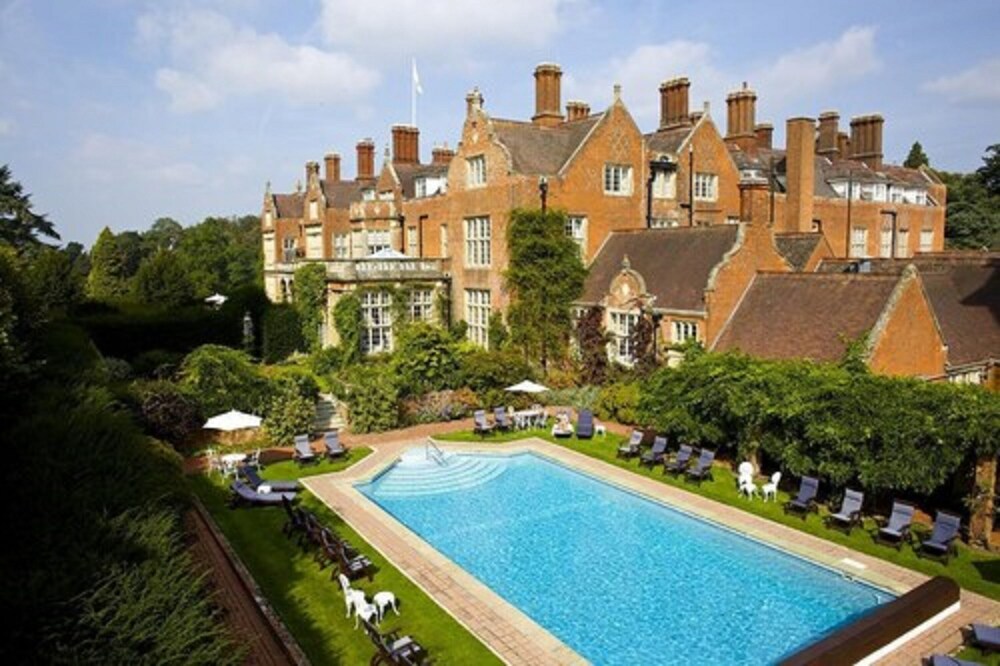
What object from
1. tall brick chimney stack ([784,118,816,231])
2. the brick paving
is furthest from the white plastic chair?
tall brick chimney stack ([784,118,816,231])

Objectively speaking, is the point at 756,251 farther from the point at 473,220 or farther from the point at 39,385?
the point at 39,385

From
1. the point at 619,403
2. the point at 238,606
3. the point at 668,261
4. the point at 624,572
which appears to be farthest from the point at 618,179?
the point at 238,606

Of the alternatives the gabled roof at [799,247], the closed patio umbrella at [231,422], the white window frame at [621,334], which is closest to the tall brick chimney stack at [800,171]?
the gabled roof at [799,247]

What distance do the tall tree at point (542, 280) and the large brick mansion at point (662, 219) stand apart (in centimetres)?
92

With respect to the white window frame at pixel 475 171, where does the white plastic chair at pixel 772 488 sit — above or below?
below

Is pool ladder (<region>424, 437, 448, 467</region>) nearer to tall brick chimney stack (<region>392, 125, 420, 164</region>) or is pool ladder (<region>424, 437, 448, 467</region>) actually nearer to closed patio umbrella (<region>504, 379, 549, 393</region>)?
closed patio umbrella (<region>504, 379, 549, 393</region>)

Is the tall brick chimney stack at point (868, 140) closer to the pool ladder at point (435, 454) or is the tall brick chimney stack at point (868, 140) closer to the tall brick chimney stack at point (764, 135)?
the tall brick chimney stack at point (764, 135)

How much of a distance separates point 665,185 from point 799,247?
815cm

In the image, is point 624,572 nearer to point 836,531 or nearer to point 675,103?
point 836,531

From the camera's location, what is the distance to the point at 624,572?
48.7ft

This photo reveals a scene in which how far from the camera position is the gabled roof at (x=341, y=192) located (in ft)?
172

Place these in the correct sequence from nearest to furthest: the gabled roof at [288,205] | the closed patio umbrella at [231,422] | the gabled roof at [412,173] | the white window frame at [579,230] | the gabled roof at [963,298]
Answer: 1. the closed patio umbrella at [231,422]
2. the gabled roof at [963,298]
3. the white window frame at [579,230]
4. the gabled roof at [412,173]
5. the gabled roof at [288,205]

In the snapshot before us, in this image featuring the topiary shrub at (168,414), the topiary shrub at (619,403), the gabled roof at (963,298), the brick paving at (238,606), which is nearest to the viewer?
the brick paving at (238,606)

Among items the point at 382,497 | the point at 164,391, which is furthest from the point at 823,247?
the point at 164,391
